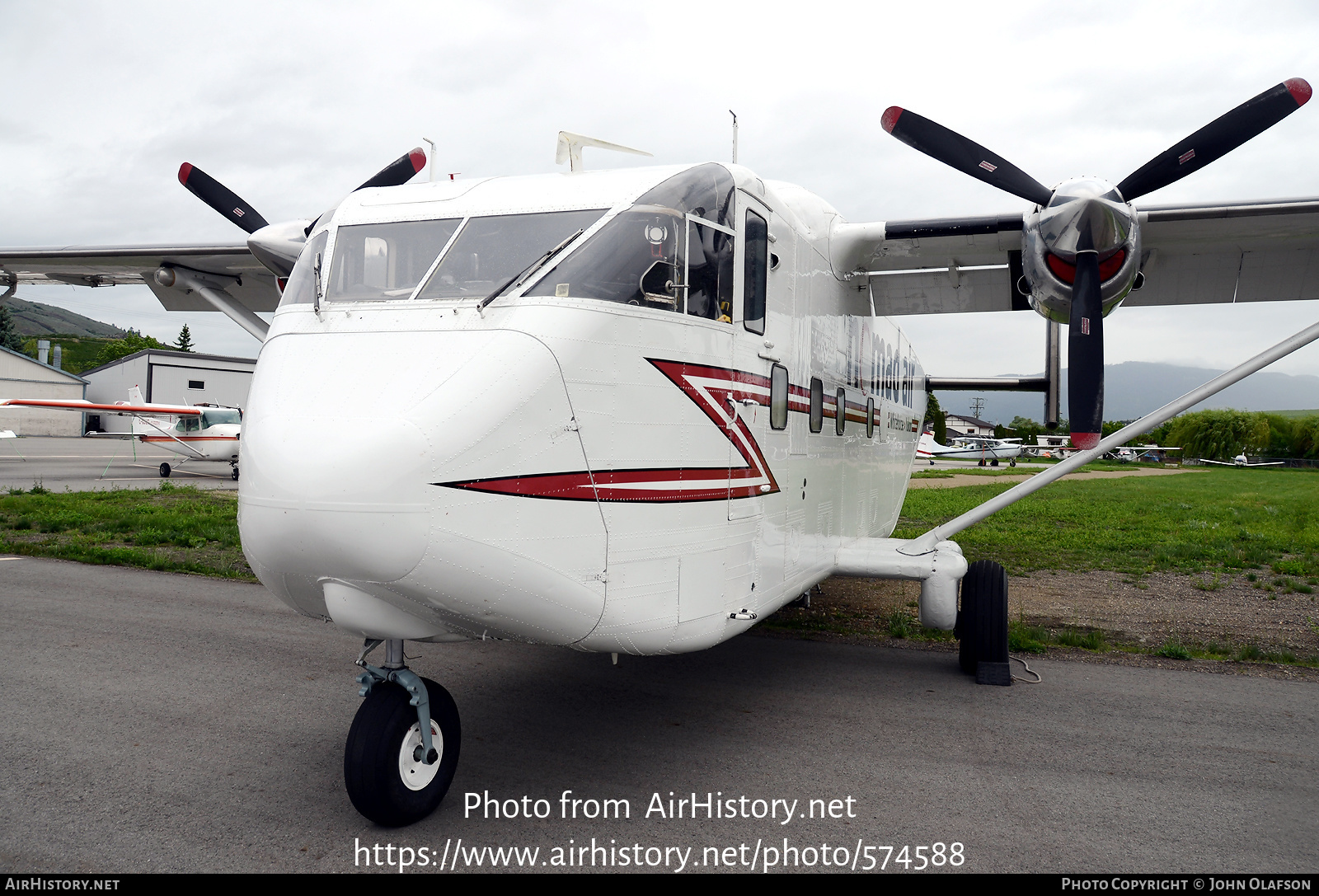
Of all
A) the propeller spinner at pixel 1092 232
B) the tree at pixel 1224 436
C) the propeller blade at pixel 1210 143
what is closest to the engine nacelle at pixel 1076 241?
the propeller spinner at pixel 1092 232

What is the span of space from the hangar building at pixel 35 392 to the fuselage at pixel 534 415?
5951 cm

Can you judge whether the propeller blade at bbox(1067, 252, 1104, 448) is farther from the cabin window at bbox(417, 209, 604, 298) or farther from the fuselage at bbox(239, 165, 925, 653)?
the cabin window at bbox(417, 209, 604, 298)

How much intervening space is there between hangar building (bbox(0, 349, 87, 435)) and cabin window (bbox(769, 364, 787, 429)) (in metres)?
59.7

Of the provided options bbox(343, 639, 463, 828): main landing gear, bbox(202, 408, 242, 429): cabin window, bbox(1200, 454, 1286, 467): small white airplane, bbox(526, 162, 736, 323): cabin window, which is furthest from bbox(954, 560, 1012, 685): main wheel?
bbox(1200, 454, 1286, 467): small white airplane

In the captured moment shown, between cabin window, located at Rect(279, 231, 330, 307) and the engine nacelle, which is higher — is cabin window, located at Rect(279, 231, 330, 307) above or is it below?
below

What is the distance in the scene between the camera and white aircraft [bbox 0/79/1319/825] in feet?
9.93

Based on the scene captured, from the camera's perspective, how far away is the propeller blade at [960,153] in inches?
243

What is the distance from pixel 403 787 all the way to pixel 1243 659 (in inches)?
271

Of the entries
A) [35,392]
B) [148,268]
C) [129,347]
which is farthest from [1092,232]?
[129,347]

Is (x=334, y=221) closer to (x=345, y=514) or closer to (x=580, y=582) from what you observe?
(x=345, y=514)

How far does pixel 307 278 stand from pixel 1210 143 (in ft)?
20.4

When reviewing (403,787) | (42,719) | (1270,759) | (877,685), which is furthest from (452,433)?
(1270,759)

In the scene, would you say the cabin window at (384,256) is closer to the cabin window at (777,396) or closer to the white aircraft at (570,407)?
the white aircraft at (570,407)

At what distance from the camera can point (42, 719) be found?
4.77 metres
